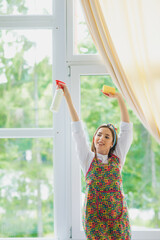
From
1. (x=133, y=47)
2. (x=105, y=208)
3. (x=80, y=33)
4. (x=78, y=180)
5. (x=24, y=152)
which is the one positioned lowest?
(x=105, y=208)

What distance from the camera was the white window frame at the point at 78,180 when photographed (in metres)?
1.85

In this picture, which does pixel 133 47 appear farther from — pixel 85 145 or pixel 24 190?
pixel 24 190

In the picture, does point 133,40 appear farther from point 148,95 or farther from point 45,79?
point 45,79

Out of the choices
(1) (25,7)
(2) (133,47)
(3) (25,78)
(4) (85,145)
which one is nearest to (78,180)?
(4) (85,145)

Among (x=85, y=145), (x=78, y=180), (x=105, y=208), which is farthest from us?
(x=78, y=180)

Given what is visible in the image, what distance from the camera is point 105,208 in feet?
5.03

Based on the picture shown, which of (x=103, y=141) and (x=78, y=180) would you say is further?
(x=78, y=180)

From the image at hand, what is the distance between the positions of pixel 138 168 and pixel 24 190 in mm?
761

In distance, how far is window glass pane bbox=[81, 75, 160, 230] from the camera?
191 cm

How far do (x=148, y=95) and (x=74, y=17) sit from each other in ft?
2.36

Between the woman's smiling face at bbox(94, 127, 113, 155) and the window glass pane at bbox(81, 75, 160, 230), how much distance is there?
259 millimetres

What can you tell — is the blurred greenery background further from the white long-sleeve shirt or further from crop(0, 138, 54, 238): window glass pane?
the white long-sleeve shirt

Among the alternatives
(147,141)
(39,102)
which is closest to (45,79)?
(39,102)

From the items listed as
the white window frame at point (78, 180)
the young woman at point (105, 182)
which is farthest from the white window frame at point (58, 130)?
the young woman at point (105, 182)
